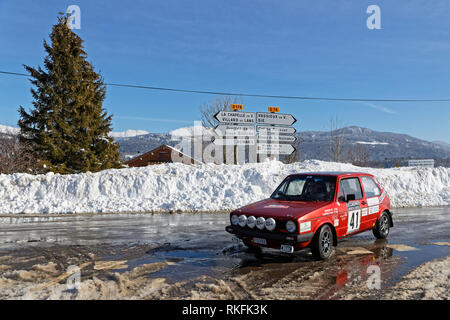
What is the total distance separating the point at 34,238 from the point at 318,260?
725cm

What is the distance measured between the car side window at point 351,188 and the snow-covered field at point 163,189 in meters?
7.91

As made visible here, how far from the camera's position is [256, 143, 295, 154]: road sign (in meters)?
19.4

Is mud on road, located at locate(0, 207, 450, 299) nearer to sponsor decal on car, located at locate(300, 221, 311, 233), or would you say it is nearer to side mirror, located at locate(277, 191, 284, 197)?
sponsor decal on car, located at locate(300, 221, 311, 233)

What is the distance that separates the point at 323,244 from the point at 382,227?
282 cm

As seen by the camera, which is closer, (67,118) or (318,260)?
(318,260)

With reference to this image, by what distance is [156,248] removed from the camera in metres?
7.50

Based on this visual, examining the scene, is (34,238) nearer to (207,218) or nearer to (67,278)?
(67,278)

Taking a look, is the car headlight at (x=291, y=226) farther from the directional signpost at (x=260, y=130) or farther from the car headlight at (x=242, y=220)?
the directional signpost at (x=260, y=130)

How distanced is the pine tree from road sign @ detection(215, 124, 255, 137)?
11.3m

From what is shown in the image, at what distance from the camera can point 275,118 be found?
64.7ft

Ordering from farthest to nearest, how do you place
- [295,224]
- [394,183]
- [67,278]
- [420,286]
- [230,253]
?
[394,183], [230,253], [295,224], [67,278], [420,286]

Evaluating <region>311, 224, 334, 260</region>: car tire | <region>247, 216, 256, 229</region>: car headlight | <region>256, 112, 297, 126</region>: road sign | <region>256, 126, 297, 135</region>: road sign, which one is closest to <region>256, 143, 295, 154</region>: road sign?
<region>256, 126, 297, 135</region>: road sign

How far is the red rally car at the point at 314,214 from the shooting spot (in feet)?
19.7
